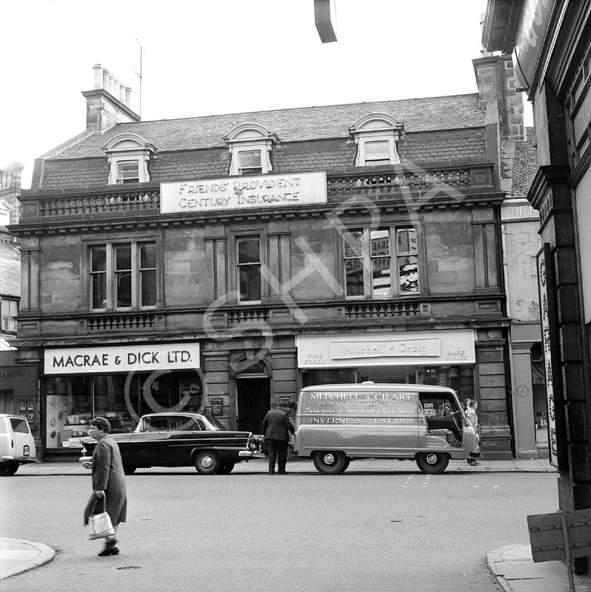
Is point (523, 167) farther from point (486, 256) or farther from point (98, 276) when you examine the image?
point (98, 276)

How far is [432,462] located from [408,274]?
24.1ft

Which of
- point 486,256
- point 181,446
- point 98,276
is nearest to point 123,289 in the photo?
point 98,276

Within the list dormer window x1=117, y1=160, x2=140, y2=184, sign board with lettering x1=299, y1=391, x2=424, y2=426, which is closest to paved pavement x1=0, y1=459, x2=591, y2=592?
sign board with lettering x1=299, y1=391, x2=424, y2=426

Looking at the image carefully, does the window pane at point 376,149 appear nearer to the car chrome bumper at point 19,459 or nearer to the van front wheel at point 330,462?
the van front wheel at point 330,462

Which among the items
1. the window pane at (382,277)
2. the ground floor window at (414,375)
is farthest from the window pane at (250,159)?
the ground floor window at (414,375)

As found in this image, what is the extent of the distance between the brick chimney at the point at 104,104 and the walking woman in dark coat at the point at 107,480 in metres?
25.8

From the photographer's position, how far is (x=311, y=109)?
33.8m

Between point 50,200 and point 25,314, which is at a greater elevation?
point 50,200

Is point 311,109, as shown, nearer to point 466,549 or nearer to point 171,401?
point 171,401

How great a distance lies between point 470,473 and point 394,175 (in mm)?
10004

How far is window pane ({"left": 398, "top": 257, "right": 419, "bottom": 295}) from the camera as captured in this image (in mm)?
28078

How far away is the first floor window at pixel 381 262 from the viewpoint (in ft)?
92.3

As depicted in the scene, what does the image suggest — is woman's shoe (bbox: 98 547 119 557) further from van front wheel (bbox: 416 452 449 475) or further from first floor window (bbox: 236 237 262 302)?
first floor window (bbox: 236 237 262 302)

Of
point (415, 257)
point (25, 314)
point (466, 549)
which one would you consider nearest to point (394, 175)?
point (415, 257)
